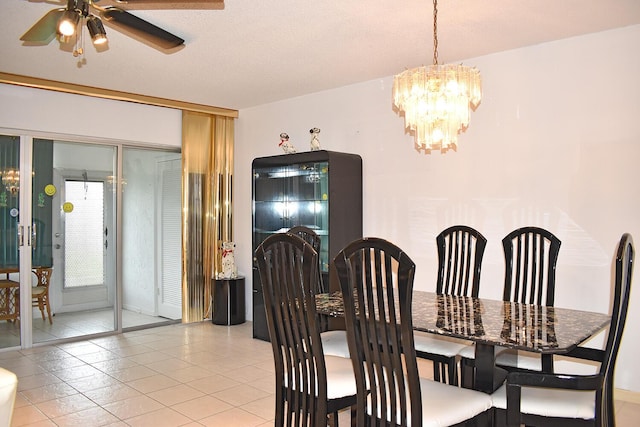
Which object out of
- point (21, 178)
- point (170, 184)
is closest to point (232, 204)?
point (170, 184)

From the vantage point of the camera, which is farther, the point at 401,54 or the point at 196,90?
the point at 196,90

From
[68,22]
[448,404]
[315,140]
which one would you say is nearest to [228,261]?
[315,140]

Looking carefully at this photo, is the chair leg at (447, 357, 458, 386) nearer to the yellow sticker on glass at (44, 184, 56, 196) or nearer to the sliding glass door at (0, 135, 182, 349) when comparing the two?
the sliding glass door at (0, 135, 182, 349)

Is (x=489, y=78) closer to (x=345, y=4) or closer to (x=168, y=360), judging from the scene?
(x=345, y=4)

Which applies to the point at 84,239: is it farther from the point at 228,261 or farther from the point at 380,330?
the point at 380,330

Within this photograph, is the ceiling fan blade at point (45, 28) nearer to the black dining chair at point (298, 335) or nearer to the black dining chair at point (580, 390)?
the black dining chair at point (298, 335)

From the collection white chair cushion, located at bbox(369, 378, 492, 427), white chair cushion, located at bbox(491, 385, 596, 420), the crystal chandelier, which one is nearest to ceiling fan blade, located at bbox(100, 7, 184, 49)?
the crystal chandelier

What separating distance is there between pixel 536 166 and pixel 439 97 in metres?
1.50

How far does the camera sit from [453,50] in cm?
396

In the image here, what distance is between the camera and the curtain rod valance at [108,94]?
4605 millimetres

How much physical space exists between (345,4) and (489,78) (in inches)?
63.7

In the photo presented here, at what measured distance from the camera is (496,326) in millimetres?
2217

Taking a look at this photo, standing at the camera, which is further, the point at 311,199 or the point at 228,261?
the point at 228,261

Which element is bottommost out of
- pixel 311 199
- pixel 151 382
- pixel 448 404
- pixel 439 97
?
pixel 151 382
